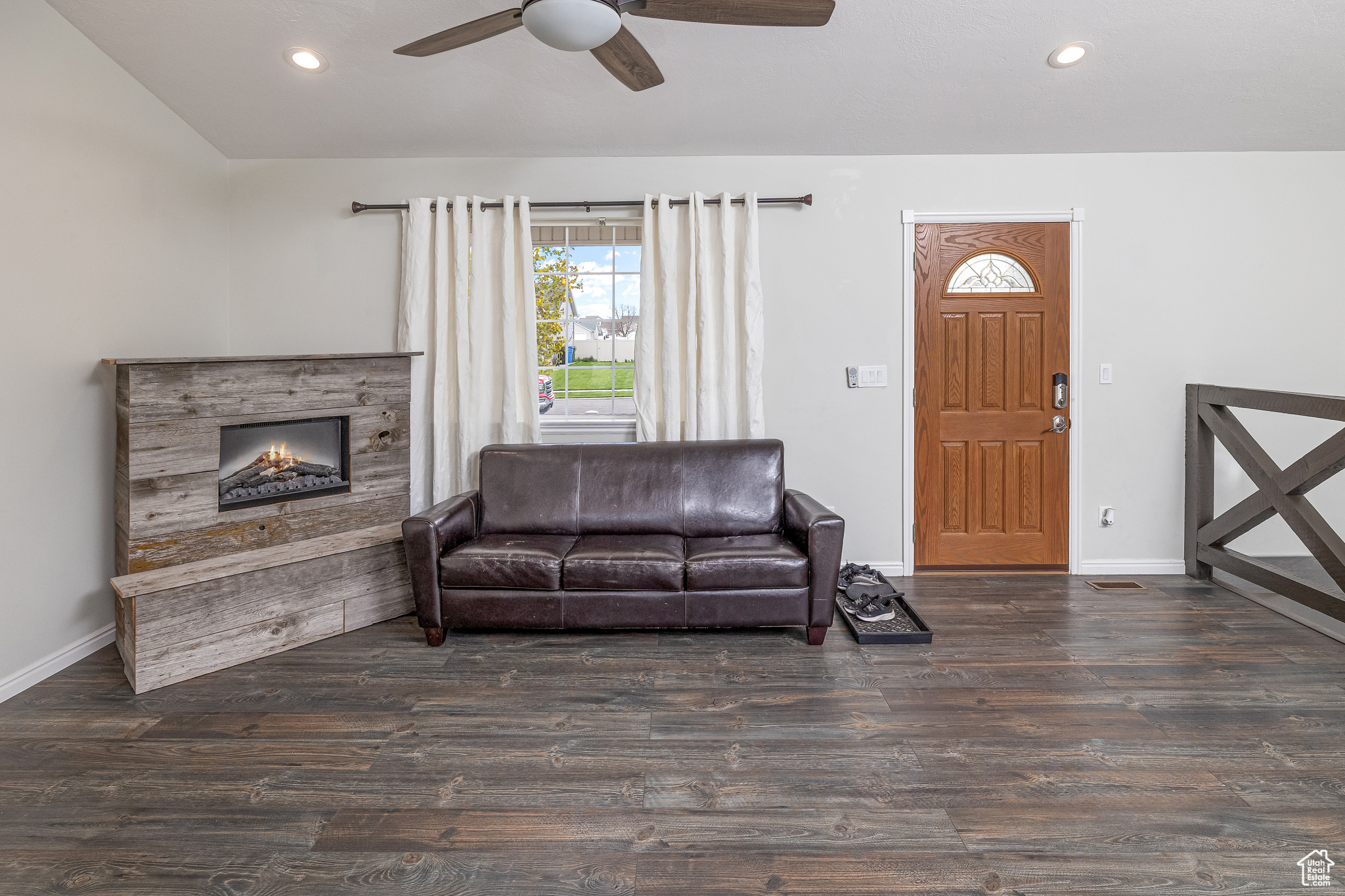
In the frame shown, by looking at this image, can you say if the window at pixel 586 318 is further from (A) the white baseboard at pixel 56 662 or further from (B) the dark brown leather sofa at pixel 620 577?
(A) the white baseboard at pixel 56 662

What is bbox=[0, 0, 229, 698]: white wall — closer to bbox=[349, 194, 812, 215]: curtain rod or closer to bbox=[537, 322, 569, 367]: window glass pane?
bbox=[349, 194, 812, 215]: curtain rod

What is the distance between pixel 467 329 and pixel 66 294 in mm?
1716

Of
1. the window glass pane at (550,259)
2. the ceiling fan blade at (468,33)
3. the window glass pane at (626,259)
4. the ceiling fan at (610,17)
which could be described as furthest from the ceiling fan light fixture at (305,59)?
the window glass pane at (626,259)

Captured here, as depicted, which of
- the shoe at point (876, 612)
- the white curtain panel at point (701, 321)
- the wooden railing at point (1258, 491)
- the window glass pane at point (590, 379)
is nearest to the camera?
the wooden railing at point (1258, 491)

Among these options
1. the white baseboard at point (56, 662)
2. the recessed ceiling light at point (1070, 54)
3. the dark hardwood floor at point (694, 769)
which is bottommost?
the dark hardwood floor at point (694, 769)

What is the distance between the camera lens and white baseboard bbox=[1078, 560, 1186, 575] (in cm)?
393

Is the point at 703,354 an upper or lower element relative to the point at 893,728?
upper

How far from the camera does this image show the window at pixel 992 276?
3.89 meters

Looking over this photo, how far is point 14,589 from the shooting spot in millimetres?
Result: 2520

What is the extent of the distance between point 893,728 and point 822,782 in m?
0.43

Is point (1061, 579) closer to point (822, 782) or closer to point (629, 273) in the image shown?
point (822, 782)

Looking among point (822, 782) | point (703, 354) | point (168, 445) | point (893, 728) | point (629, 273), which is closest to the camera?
point (822, 782)

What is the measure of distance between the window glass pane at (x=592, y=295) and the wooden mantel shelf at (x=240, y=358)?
1044 mm

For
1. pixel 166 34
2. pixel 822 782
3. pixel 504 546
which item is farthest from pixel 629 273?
pixel 822 782
